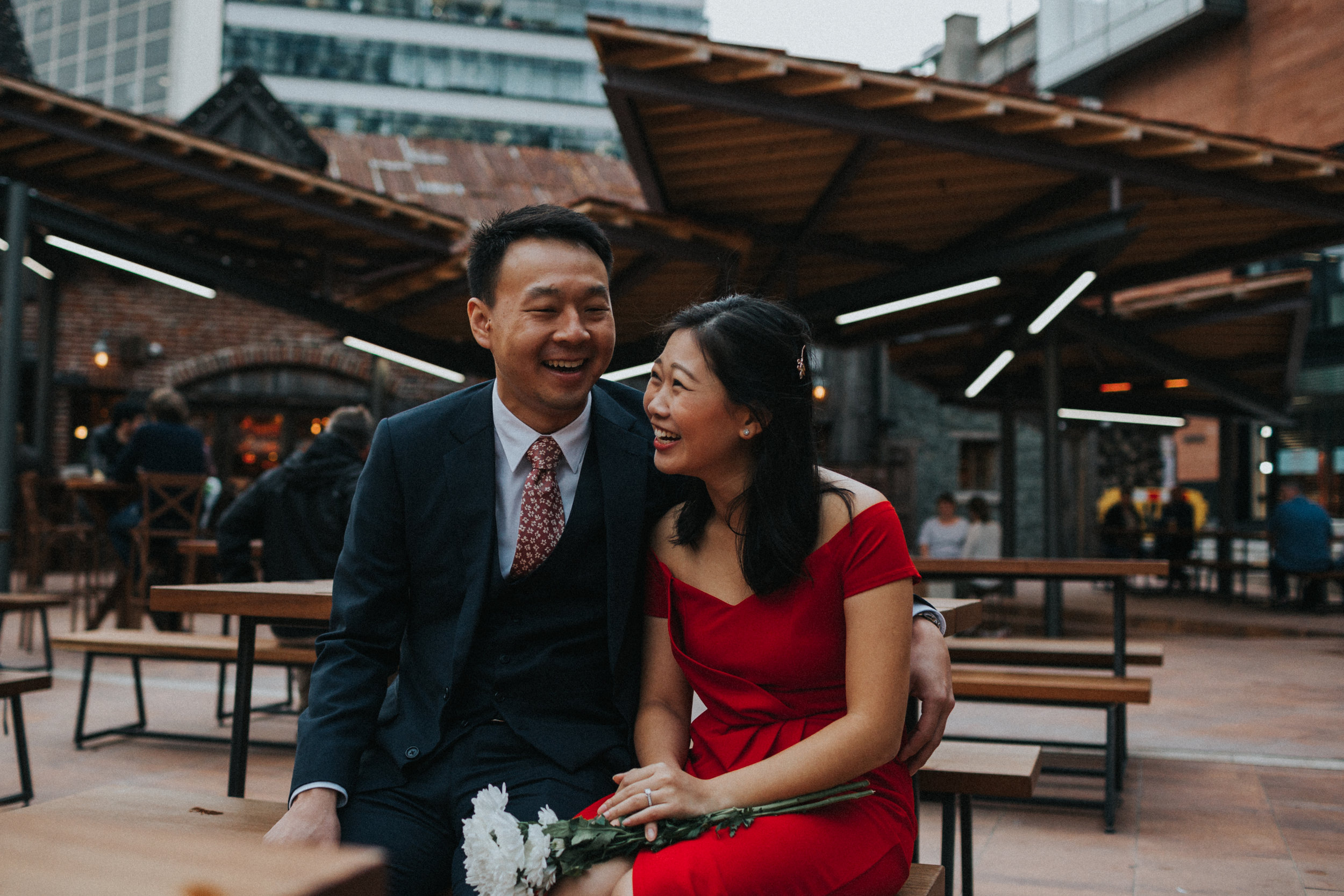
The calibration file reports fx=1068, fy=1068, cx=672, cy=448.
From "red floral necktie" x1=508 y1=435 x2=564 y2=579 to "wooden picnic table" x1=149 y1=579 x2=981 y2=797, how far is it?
2.10 feet

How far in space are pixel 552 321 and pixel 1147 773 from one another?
386 centimetres

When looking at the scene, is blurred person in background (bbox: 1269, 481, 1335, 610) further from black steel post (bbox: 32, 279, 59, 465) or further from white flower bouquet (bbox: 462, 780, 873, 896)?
black steel post (bbox: 32, 279, 59, 465)

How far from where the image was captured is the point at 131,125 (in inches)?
301

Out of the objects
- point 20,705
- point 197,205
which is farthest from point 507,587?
point 197,205

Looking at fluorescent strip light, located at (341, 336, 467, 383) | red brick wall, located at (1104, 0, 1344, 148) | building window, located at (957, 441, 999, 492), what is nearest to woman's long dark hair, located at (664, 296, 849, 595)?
fluorescent strip light, located at (341, 336, 467, 383)

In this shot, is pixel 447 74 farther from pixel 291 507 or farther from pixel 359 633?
pixel 359 633

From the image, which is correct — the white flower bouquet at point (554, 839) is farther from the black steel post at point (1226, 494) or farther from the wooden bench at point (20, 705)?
the black steel post at point (1226, 494)

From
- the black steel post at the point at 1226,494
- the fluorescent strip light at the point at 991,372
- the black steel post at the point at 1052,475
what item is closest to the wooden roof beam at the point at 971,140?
the black steel post at the point at 1052,475

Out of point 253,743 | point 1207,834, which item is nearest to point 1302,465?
point 1207,834

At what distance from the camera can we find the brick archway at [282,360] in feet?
48.4

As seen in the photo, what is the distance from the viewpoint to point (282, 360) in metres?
15.0

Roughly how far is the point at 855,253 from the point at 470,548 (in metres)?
7.31

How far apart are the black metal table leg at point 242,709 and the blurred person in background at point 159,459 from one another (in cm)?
502

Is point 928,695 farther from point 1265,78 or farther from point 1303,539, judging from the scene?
point 1265,78
